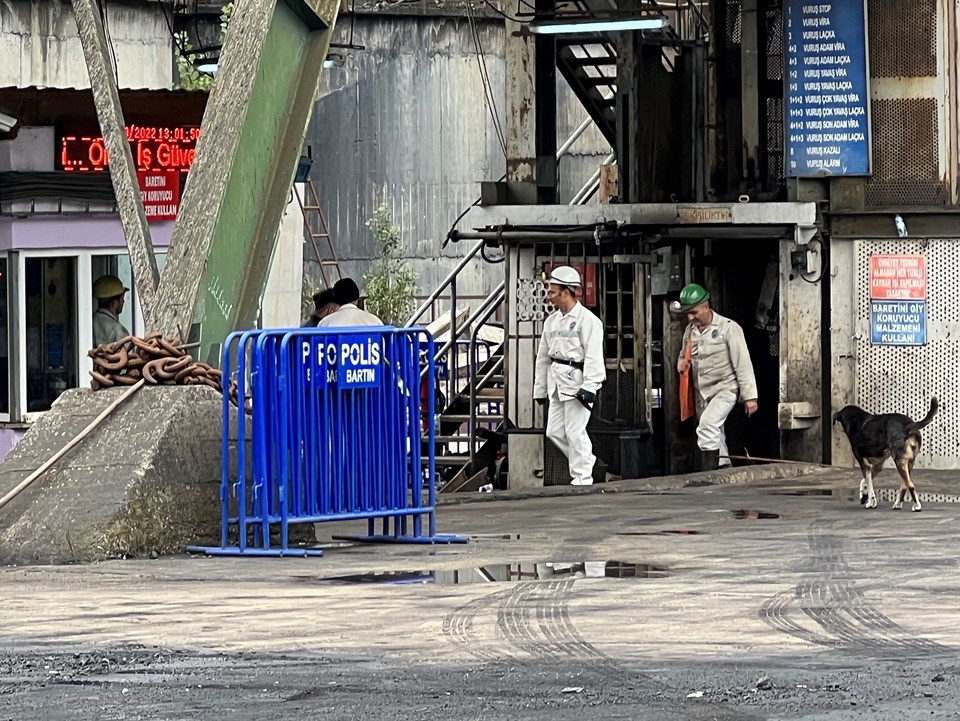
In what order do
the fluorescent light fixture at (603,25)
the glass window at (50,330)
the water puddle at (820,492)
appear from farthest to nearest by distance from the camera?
the glass window at (50,330) < the fluorescent light fixture at (603,25) < the water puddle at (820,492)

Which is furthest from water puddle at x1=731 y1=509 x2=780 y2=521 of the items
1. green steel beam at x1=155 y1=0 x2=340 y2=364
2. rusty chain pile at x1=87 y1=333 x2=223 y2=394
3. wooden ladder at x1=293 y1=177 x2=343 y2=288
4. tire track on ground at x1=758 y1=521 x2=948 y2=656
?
wooden ladder at x1=293 y1=177 x2=343 y2=288

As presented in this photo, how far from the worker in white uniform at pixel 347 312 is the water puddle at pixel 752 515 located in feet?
11.8

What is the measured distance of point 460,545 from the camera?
12.3 m

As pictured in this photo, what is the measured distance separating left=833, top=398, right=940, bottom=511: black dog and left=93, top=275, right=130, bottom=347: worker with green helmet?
22.9 feet

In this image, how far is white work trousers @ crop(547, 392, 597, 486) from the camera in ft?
58.8

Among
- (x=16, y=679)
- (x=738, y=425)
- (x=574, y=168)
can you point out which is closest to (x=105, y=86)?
(x=16, y=679)

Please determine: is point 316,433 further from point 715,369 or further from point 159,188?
point 715,369

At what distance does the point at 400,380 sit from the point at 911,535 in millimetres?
3586

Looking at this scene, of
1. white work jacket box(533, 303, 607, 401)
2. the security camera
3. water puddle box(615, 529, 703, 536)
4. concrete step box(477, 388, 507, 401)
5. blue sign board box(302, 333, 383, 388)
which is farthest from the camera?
concrete step box(477, 388, 507, 401)

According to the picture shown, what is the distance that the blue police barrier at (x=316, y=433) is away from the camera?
37.1ft

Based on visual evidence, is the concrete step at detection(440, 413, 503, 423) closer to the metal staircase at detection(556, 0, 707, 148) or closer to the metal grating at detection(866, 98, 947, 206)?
the metal staircase at detection(556, 0, 707, 148)

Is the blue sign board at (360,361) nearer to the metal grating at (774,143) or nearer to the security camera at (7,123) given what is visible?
the security camera at (7,123)

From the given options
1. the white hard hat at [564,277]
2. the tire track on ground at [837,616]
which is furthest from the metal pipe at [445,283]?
the tire track on ground at [837,616]

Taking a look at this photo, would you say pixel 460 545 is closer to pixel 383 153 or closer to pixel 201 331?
pixel 201 331
